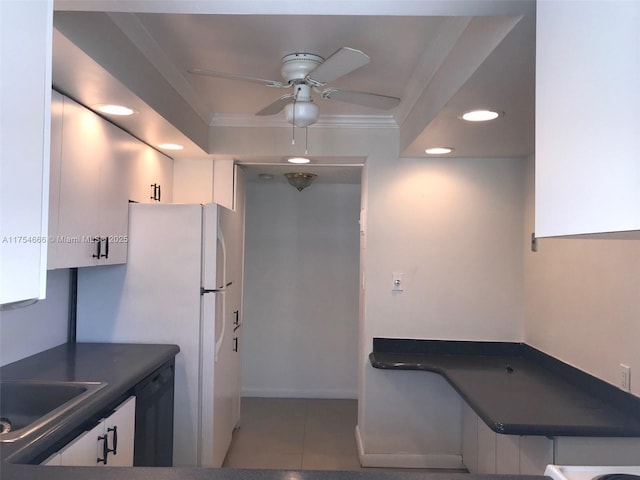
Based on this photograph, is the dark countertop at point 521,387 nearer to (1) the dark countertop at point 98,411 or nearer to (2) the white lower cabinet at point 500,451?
(2) the white lower cabinet at point 500,451

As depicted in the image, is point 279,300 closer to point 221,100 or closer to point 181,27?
point 221,100

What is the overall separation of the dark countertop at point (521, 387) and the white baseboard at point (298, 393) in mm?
1663

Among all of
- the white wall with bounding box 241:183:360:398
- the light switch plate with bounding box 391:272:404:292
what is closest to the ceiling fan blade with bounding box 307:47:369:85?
the light switch plate with bounding box 391:272:404:292

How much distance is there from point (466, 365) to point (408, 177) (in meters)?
1.30

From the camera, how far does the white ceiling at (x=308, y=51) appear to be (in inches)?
50.3

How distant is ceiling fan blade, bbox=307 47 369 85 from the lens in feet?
5.58

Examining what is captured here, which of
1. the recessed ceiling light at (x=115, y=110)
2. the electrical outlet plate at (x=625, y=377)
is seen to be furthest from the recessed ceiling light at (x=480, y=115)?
the recessed ceiling light at (x=115, y=110)

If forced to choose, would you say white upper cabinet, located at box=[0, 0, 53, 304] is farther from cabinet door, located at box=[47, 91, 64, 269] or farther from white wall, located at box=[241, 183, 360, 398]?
white wall, located at box=[241, 183, 360, 398]

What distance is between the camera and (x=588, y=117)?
3.05 feet

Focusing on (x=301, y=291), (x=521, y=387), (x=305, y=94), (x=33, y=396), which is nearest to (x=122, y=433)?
(x=33, y=396)

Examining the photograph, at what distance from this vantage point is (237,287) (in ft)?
11.7

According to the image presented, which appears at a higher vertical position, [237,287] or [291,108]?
[291,108]

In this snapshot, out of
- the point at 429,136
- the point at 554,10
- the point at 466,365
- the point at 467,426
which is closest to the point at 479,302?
the point at 466,365

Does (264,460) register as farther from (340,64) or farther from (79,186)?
(340,64)
